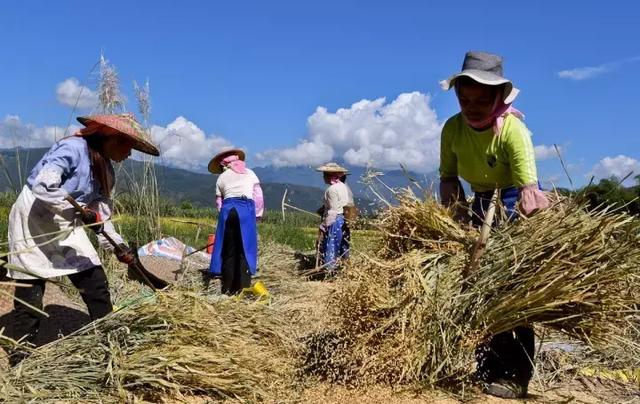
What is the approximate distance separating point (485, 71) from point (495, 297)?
0.92 meters

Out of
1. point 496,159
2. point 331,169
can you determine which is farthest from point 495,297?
point 331,169

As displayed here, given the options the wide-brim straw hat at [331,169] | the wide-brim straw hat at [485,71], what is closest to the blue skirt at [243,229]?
the wide-brim straw hat at [331,169]

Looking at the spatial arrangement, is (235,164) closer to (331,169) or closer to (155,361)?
(331,169)

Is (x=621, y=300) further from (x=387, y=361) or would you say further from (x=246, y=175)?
(x=246, y=175)

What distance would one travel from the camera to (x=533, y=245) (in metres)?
2.56

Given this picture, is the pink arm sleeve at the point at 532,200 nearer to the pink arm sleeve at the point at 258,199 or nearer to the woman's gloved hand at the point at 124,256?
the woman's gloved hand at the point at 124,256

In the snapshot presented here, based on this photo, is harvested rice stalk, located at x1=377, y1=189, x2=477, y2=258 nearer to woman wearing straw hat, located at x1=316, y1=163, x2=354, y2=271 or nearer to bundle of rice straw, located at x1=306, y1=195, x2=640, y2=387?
bundle of rice straw, located at x1=306, y1=195, x2=640, y2=387

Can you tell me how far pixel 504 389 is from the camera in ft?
9.08

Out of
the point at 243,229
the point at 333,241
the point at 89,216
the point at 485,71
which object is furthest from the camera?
the point at 333,241

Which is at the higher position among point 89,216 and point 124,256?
point 89,216

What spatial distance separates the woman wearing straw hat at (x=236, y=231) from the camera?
6.00m

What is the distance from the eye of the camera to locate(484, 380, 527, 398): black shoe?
2.76 m

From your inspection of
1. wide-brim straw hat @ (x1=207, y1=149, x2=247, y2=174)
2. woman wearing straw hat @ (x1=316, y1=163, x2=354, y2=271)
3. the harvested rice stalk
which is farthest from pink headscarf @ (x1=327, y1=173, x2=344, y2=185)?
the harvested rice stalk

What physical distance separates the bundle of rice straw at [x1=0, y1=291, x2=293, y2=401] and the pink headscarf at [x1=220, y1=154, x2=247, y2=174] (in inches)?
121
